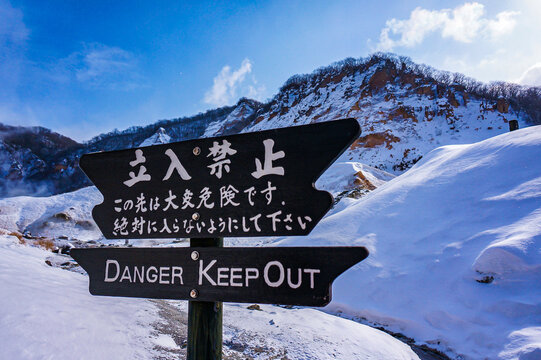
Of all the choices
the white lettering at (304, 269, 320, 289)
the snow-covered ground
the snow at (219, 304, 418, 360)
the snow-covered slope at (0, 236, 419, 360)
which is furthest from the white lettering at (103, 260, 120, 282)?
the snow at (219, 304, 418, 360)

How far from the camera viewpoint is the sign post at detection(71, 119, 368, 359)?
174 cm

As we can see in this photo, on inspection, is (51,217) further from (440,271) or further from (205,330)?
(205,330)

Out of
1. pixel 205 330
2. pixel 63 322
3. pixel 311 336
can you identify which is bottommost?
pixel 311 336

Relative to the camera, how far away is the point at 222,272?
185cm

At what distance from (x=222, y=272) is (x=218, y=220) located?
337 mm

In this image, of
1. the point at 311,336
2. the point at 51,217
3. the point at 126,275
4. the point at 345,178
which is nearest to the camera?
the point at 126,275

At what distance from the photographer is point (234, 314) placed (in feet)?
18.1

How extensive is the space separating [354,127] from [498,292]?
5707 millimetres

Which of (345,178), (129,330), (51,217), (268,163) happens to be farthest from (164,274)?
(51,217)

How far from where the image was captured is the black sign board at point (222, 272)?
5.44 feet

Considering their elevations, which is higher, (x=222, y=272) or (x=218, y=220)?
(x=218, y=220)

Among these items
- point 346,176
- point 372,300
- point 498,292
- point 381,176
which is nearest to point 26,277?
point 372,300

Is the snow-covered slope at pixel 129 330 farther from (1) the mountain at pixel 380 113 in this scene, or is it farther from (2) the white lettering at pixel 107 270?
(1) the mountain at pixel 380 113

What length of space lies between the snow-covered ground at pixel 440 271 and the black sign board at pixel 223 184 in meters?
1.89
